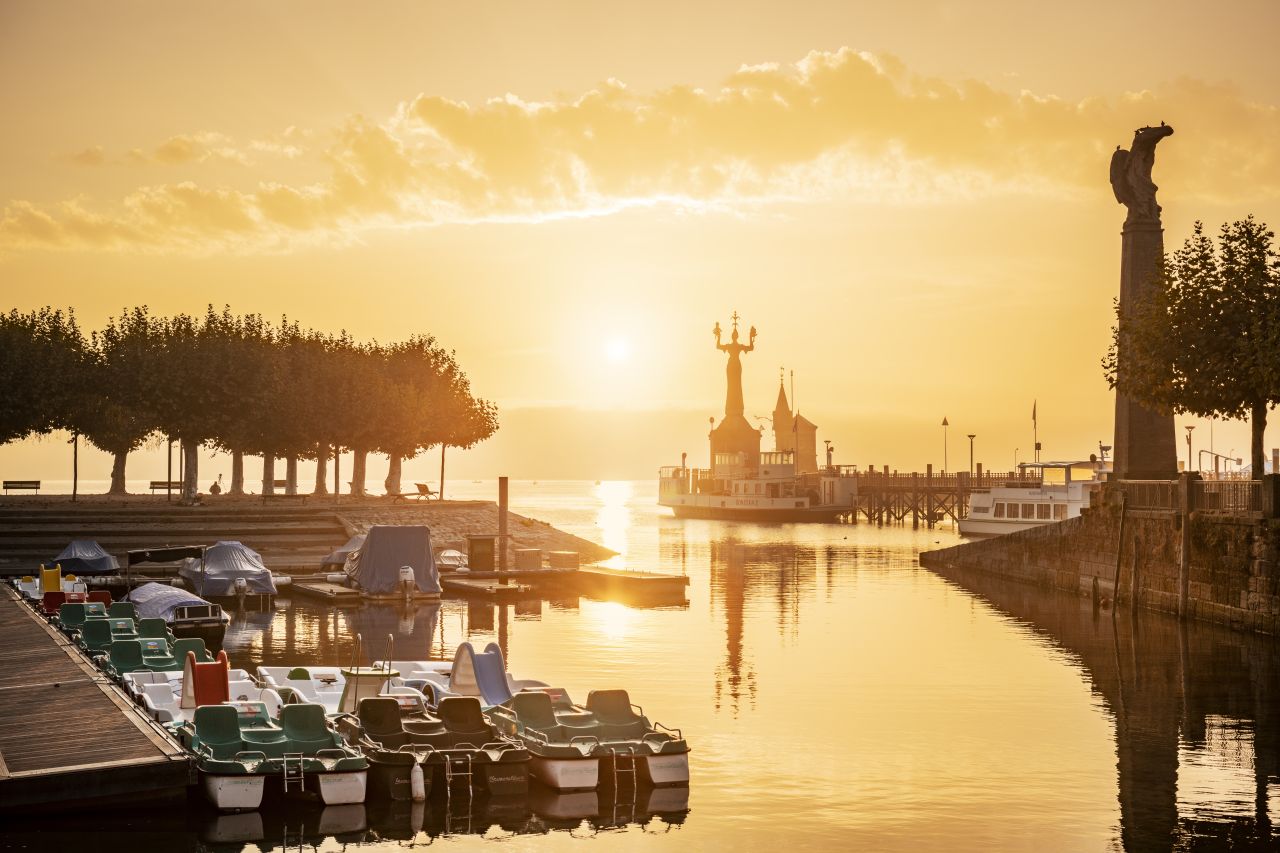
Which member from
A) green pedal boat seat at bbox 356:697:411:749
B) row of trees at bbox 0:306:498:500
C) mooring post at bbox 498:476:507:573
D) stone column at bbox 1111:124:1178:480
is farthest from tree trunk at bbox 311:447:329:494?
green pedal boat seat at bbox 356:697:411:749

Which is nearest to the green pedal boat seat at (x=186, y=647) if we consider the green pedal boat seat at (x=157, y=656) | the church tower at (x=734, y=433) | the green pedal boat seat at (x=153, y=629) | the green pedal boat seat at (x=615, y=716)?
the green pedal boat seat at (x=157, y=656)

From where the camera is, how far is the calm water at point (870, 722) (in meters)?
24.0

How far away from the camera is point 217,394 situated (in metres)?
94.4

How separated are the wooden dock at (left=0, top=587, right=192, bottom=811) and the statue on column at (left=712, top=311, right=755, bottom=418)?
15971 cm

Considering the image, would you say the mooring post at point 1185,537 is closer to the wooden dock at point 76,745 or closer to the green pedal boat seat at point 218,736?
the green pedal boat seat at point 218,736

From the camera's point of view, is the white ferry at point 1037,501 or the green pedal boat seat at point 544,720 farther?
the white ferry at point 1037,501

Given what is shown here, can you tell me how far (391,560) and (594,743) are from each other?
39.7 meters

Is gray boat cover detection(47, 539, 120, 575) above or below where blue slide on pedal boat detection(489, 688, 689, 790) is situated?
above

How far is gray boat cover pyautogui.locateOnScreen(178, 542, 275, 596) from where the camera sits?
6269 centimetres

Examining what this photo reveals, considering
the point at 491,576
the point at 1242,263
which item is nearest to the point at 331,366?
the point at 491,576

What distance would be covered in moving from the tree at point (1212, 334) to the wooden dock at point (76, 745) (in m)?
40.2

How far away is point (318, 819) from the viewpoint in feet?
80.5

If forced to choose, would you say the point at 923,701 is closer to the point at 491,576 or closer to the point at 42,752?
the point at 42,752

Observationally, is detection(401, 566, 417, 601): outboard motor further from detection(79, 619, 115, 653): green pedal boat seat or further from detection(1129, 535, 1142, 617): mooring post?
detection(1129, 535, 1142, 617): mooring post
